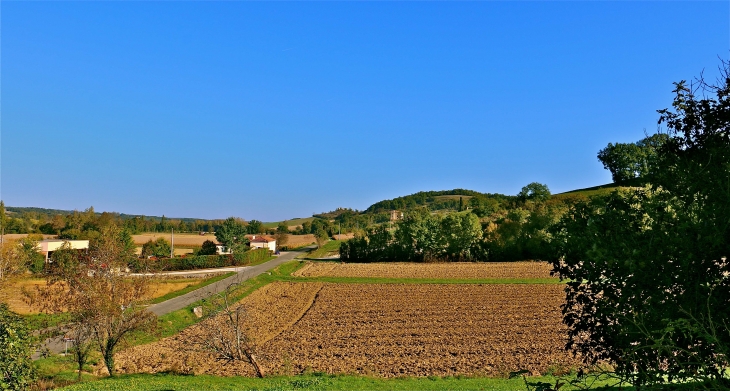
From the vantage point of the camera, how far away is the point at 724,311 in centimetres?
572

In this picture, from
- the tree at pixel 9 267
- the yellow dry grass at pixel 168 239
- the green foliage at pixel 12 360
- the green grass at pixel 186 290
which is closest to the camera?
the green foliage at pixel 12 360

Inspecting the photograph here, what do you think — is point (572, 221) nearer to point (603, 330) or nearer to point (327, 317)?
point (603, 330)

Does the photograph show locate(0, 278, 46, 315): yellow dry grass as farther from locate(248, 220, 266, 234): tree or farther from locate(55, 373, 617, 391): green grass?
locate(248, 220, 266, 234): tree

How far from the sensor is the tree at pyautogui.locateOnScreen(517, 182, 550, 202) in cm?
12636

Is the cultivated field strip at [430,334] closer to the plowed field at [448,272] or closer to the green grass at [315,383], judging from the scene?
the green grass at [315,383]

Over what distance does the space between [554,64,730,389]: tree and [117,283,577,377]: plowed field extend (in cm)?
1090

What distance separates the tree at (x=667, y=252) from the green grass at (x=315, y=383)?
266 inches

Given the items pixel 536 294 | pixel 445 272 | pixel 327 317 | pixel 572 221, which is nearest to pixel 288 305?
pixel 327 317

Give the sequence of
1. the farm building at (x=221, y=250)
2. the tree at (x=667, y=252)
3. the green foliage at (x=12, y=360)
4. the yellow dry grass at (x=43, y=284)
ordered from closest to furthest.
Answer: the tree at (x=667, y=252) < the green foliage at (x=12, y=360) < the yellow dry grass at (x=43, y=284) < the farm building at (x=221, y=250)

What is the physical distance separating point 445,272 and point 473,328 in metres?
34.0

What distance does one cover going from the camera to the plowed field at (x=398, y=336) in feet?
61.4

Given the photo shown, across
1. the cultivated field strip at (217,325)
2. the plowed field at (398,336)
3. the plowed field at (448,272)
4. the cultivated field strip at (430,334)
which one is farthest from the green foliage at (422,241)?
the cultivated field strip at (430,334)

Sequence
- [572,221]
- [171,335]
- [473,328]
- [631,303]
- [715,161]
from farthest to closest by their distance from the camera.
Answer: [171,335] → [473,328] → [572,221] → [715,161] → [631,303]

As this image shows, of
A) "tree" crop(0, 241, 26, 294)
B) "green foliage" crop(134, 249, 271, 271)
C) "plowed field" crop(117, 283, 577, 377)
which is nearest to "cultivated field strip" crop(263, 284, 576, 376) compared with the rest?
"plowed field" crop(117, 283, 577, 377)
